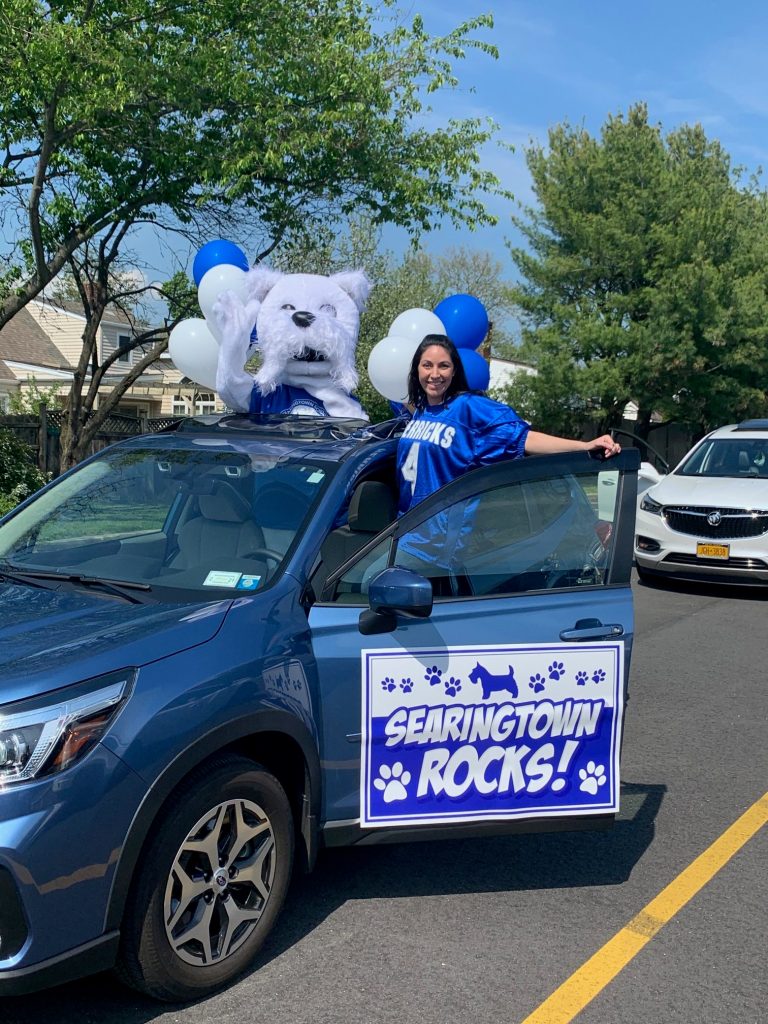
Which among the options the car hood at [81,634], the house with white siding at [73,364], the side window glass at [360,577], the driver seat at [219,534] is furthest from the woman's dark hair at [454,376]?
the house with white siding at [73,364]

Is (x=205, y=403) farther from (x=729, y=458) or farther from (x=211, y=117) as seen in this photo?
(x=729, y=458)

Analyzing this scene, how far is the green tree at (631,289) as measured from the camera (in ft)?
93.2

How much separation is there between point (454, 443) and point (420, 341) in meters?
2.01

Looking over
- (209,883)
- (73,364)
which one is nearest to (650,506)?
(209,883)

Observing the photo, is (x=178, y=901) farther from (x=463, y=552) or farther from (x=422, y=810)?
(x=463, y=552)

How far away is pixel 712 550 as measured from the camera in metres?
10.6

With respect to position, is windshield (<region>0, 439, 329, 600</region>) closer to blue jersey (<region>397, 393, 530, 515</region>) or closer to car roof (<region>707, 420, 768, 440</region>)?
blue jersey (<region>397, 393, 530, 515</region>)

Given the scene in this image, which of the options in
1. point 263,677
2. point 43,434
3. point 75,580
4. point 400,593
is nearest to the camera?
point 263,677

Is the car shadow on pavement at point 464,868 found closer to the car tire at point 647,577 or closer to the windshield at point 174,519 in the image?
the windshield at point 174,519

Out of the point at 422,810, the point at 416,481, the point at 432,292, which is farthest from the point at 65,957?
the point at 432,292

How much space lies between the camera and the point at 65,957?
8.85 ft

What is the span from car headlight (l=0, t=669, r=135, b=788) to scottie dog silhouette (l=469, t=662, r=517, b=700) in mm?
1275

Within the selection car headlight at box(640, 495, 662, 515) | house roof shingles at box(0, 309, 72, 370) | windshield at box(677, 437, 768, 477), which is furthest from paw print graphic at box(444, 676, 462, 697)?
house roof shingles at box(0, 309, 72, 370)

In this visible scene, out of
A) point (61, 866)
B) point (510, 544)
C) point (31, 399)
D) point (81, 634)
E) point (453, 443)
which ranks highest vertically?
point (31, 399)
